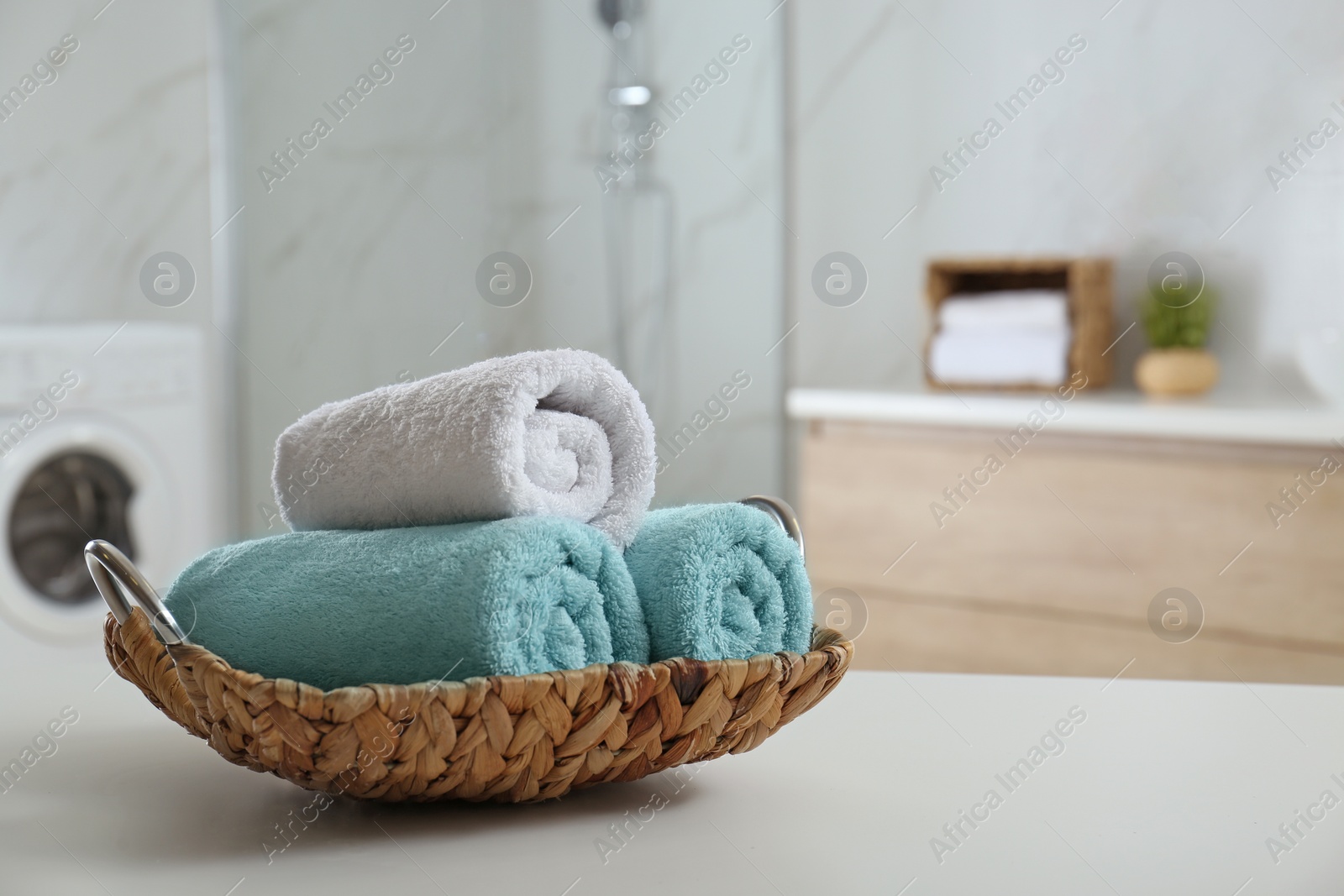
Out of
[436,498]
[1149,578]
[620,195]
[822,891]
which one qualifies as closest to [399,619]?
[436,498]

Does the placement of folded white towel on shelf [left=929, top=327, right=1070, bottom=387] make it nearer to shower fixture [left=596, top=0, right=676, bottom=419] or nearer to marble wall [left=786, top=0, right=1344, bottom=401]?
marble wall [left=786, top=0, right=1344, bottom=401]

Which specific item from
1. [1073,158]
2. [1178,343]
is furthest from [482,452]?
[1073,158]

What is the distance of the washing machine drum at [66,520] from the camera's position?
1.88m

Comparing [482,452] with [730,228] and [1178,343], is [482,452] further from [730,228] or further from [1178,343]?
[730,228]

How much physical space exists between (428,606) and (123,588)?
115 millimetres

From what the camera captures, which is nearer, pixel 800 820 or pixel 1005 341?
pixel 800 820

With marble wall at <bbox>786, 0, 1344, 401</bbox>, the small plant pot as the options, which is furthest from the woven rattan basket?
marble wall at <bbox>786, 0, 1344, 401</bbox>

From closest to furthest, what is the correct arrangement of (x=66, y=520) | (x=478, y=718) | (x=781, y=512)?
(x=478, y=718) < (x=781, y=512) < (x=66, y=520)

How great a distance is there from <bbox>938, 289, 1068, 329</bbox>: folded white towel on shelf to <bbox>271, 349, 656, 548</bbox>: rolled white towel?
1.60 meters

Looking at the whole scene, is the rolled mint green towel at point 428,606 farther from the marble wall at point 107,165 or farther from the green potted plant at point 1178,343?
the marble wall at point 107,165

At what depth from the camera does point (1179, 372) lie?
1.96m

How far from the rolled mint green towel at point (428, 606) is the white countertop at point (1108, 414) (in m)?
1.37

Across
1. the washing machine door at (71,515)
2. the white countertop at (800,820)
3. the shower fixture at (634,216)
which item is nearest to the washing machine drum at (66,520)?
the washing machine door at (71,515)

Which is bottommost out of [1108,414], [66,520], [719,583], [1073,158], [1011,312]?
[66,520]
